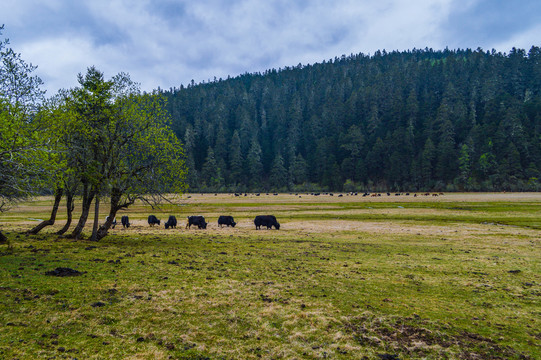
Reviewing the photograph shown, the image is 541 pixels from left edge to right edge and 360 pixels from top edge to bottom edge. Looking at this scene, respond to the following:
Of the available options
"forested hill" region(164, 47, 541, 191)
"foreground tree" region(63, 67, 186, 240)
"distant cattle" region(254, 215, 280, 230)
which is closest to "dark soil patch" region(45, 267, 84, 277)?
"foreground tree" region(63, 67, 186, 240)

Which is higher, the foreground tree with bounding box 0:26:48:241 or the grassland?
the foreground tree with bounding box 0:26:48:241

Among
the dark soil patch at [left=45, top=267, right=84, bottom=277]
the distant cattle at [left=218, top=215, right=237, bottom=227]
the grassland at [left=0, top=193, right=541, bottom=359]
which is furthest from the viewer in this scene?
the distant cattle at [left=218, top=215, right=237, bottom=227]

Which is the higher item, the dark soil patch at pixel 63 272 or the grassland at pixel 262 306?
the dark soil patch at pixel 63 272

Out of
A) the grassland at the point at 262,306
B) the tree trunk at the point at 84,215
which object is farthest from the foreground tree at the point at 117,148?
the grassland at the point at 262,306

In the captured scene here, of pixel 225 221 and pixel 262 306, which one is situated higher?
pixel 262 306

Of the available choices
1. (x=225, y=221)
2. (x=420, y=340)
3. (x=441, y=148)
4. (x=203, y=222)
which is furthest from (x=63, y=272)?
(x=441, y=148)

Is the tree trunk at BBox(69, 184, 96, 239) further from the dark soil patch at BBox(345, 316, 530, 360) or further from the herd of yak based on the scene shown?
the dark soil patch at BBox(345, 316, 530, 360)

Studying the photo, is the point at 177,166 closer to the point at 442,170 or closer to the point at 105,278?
the point at 105,278

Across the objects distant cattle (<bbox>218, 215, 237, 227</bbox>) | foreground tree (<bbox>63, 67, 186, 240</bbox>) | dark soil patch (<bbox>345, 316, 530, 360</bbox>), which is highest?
foreground tree (<bbox>63, 67, 186, 240</bbox>)

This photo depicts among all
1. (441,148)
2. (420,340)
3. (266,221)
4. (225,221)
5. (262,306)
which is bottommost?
(225,221)

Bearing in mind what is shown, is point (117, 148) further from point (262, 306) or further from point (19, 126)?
point (262, 306)

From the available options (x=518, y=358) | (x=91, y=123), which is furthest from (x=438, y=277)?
(x=91, y=123)

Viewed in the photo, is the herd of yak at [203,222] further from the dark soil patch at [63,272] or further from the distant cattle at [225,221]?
the dark soil patch at [63,272]

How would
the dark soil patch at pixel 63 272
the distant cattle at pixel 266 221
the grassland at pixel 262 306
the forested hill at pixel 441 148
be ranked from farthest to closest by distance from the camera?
the forested hill at pixel 441 148 < the distant cattle at pixel 266 221 < the dark soil patch at pixel 63 272 < the grassland at pixel 262 306
